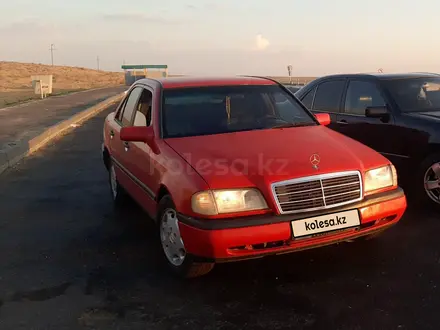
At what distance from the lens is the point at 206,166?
369 cm

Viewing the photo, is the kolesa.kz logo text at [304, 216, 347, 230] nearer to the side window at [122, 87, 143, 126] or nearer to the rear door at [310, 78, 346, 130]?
the side window at [122, 87, 143, 126]

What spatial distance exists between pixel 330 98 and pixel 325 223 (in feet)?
12.3

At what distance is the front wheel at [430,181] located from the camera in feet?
17.5

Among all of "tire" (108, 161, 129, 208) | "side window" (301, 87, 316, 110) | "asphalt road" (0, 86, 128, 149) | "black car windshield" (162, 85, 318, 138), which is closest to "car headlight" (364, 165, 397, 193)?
"black car windshield" (162, 85, 318, 138)

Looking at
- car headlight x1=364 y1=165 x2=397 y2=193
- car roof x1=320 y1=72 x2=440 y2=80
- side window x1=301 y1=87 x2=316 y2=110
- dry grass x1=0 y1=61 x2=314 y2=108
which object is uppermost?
dry grass x1=0 y1=61 x2=314 y2=108

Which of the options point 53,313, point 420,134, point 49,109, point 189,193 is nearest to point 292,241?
point 189,193

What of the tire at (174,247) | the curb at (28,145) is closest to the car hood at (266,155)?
the tire at (174,247)

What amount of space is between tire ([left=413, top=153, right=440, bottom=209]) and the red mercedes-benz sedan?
4.87 ft

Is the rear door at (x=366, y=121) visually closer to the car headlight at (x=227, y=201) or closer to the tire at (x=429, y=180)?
the tire at (x=429, y=180)

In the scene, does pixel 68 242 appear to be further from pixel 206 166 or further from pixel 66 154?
pixel 66 154

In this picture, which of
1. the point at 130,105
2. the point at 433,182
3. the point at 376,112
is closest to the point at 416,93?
the point at 376,112

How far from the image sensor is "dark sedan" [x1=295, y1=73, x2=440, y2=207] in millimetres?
5438

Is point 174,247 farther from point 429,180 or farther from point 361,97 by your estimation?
point 361,97

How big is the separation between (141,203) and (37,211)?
1.80 meters
